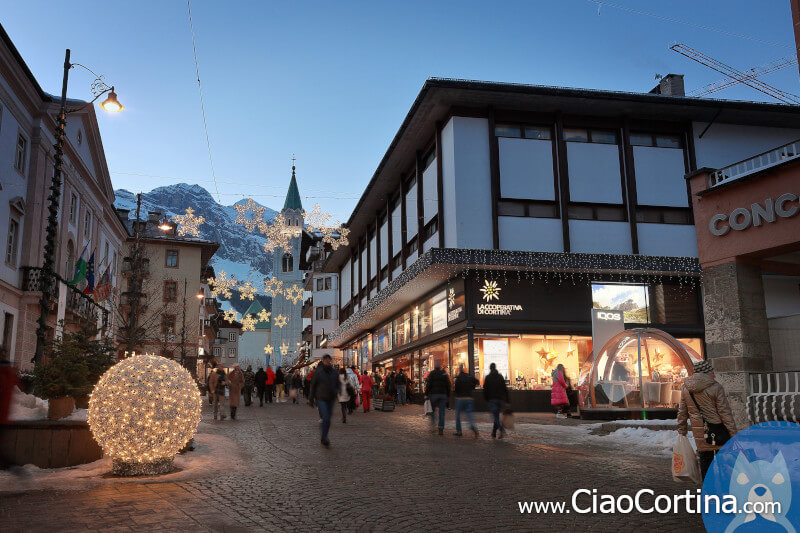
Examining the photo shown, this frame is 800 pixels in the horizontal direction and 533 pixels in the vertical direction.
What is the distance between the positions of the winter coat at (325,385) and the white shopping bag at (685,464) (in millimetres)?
7944

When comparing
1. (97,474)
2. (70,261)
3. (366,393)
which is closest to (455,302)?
(366,393)

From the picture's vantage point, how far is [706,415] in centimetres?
764

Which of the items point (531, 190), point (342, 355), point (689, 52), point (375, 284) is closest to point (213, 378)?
point (531, 190)

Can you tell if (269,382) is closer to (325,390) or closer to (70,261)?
(70,261)

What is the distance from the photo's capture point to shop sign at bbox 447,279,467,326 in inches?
1101

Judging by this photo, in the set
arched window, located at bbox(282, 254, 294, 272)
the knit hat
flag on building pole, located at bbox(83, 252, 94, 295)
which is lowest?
the knit hat

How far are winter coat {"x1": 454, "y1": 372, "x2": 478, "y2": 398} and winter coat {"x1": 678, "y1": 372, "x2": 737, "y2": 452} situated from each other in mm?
8377

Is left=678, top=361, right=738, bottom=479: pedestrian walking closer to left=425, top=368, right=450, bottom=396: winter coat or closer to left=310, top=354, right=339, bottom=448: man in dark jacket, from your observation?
left=310, top=354, right=339, bottom=448: man in dark jacket

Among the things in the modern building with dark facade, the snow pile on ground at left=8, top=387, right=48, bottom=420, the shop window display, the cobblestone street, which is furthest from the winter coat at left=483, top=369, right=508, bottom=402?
the shop window display

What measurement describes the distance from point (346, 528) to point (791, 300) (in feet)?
64.6

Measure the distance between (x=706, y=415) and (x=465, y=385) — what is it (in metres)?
8.63

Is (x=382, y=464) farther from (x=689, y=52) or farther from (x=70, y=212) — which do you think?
(x=689, y=52)

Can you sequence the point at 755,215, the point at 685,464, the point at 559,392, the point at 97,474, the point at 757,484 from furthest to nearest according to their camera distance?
the point at 559,392
the point at 755,215
the point at 97,474
the point at 685,464
the point at 757,484

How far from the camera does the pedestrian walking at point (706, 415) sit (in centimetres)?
750
